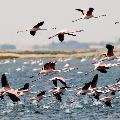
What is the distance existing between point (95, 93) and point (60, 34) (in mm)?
11472

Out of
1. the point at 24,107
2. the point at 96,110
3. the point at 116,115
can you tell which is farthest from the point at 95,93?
the point at 24,107

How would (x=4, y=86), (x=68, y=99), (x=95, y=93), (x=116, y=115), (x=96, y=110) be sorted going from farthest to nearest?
(x=68, y=99) < (x=96, y=110) < (x=116, y=115) < (x=95, y=93) < (x=4, y=86)

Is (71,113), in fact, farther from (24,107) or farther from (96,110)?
(24,107)

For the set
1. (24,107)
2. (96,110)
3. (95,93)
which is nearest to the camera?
(95,93)

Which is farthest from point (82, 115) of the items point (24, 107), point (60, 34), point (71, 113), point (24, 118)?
point (60, 34)

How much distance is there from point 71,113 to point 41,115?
129 inches

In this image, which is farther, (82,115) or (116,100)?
(116,100)

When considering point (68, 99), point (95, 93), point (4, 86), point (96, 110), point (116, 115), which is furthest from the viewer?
point (68, 99)

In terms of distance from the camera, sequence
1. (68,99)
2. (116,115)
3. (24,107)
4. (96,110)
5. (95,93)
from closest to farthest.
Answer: (95,93) < (116,115) < (96,110) < (24,107) < (68,99)

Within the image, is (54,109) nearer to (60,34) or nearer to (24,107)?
(24,107)

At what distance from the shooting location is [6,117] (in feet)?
192

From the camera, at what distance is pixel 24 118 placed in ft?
187

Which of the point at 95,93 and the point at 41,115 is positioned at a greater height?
the point at 95,93

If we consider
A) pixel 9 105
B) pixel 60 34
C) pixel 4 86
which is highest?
pixel 60 34
